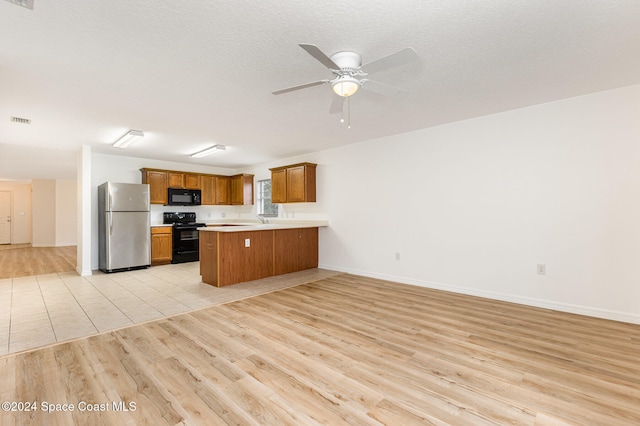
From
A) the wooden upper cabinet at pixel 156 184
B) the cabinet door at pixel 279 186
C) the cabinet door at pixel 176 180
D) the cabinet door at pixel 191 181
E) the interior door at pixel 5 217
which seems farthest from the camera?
the interior door at pixel 5 217

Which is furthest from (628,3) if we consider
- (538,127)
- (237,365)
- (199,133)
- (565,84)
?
(199,133)

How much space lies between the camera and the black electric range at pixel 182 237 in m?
6.77

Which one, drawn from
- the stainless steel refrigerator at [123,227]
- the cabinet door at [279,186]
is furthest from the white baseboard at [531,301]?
the stainless steel refrigerator at [123,227]

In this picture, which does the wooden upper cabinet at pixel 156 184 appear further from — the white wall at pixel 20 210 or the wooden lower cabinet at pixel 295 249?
the white wall at pixel 20 210

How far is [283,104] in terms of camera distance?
3.49 meters

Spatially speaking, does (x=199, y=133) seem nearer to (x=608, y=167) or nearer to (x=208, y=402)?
(x=208, y=402)

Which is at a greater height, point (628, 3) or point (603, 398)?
point (628, 3)

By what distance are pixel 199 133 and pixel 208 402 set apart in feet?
13.2

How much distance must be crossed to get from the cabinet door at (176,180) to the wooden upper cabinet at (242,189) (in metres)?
1.34

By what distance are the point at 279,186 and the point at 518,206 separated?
4.48 metres

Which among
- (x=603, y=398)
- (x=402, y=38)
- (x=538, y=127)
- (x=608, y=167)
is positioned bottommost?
(x=603, y=398)

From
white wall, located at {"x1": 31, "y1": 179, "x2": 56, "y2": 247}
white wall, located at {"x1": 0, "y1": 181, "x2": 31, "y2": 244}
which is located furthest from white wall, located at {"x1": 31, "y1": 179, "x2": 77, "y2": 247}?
white wall, located at {"x1": 0, "y1": 181, "x2": 31, "y2": 244}

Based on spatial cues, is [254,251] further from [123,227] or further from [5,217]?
[5,217]

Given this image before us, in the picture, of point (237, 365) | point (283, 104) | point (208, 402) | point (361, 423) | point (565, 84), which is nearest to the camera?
point (361, 423)
